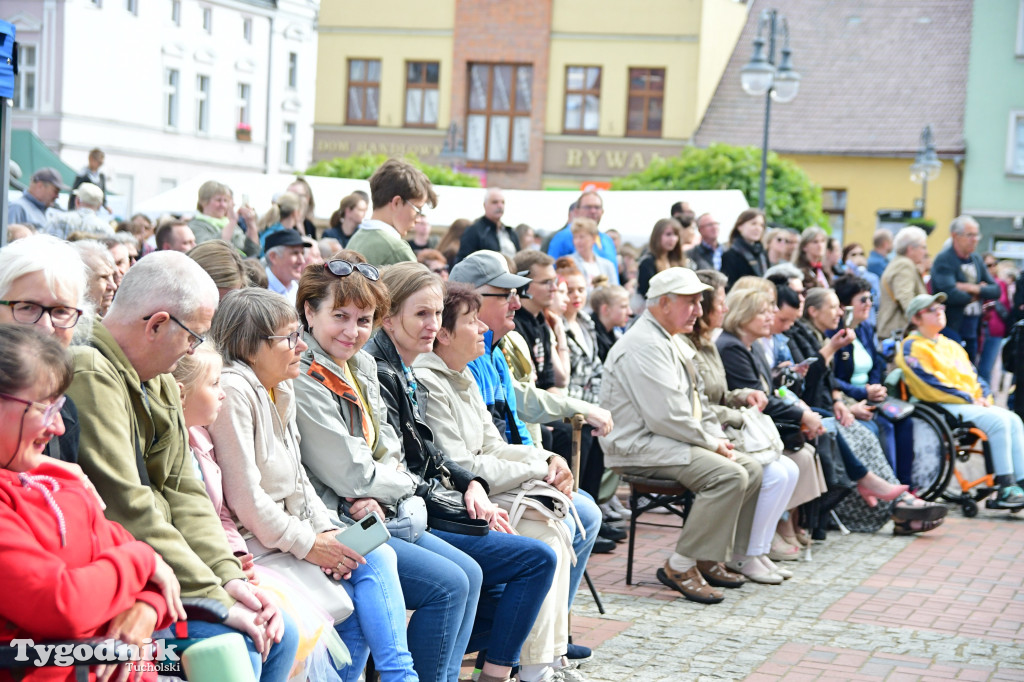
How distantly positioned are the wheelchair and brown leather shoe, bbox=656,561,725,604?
128 inches

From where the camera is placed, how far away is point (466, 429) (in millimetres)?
5160

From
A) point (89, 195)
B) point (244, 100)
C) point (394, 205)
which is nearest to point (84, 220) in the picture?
point (89, 195)

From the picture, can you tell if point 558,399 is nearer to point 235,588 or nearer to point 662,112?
point 235,588

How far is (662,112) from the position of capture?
36.2m

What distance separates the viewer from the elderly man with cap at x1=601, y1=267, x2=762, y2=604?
6.66 meters

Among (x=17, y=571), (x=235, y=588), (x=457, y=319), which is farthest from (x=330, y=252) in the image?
(x=17, y=571)

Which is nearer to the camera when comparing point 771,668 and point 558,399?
point 771,668

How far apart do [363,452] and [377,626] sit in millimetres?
654

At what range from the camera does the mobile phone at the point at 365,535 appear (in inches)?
157

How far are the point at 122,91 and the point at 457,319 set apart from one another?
131 ft

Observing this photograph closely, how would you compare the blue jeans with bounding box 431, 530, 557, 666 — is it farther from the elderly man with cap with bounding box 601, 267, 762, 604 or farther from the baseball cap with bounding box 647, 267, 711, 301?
the baseball cap with bounding box 647, 267, 711, 301

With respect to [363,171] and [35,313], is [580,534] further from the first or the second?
[363,171]

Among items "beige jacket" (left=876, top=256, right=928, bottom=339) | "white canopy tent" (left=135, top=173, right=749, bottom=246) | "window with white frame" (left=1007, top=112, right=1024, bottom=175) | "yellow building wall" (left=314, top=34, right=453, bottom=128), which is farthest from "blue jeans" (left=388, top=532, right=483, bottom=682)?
"yellow building wall" (left=314, top=34, right=453, bottom=128)

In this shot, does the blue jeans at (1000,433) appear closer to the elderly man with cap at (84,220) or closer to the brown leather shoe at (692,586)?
the brown leather shoe at (692,586)
